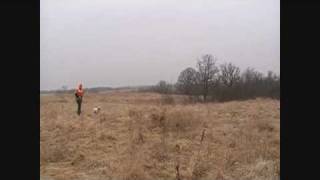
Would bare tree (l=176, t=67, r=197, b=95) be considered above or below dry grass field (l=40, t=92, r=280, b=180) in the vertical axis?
above

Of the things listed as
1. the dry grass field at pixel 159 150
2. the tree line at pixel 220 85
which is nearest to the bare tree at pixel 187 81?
the tree line at pixel 220 85

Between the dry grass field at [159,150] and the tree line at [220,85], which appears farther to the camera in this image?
the tree line at [220,85]

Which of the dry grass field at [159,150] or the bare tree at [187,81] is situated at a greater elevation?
the bare tree at [187,81]

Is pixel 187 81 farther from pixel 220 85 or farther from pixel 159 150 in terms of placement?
pixel 159 150

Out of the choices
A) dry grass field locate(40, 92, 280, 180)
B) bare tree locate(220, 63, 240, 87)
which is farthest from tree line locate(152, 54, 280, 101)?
dry grass field locate(40, 92, 280, 180)

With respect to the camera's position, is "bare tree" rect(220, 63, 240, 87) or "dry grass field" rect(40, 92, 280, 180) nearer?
"dry grass field" rect(40, 92, 280, 180)

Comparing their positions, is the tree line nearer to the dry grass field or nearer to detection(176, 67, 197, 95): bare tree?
detection(176, 67, 197, 95): bare tree

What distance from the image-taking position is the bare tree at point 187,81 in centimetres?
4666

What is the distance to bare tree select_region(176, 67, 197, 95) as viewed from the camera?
4666cm

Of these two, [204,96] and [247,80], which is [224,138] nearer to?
[204,96]

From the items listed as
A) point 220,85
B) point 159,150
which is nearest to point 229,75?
point 220,85

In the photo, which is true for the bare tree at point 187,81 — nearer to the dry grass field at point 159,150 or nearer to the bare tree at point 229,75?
the bare tree at point 229,75
